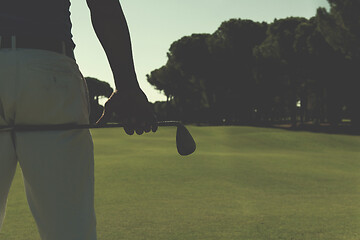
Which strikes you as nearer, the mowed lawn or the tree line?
the mowed lawn

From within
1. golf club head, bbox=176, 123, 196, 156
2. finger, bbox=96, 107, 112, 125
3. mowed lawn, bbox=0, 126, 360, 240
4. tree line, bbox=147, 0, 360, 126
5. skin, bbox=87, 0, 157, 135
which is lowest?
mowed lawn, bbox=0, 126, 360, 240

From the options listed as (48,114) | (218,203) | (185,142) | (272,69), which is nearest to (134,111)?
(48,114)

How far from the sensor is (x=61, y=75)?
2.04 metres

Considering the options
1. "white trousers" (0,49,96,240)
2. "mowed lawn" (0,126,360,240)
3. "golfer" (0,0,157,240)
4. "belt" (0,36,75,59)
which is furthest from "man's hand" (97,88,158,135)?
"mowed lawn" (0,126,360,240)

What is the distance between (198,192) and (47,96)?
6216 millimetres

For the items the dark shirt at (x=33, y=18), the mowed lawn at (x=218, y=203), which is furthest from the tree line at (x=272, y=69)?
the dark shirt at (x=33, y=18)

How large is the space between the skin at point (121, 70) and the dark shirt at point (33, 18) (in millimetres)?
190

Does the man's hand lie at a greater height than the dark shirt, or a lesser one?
lesser

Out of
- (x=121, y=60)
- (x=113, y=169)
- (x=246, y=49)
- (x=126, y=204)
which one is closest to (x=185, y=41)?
(x=246, y=49)

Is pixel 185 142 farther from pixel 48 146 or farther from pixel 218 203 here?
pixel 218 203

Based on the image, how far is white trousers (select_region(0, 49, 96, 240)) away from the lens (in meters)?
1.94

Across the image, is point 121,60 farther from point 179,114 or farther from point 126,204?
point 179,114

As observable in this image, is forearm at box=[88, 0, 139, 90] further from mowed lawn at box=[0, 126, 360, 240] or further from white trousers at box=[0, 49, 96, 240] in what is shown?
mowed lawn at box=[0, 126, 360, 240]

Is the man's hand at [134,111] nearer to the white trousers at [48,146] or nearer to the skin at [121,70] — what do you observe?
the skin at [121,70]
